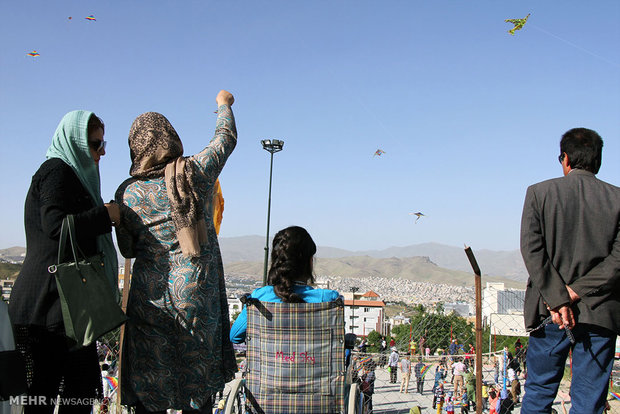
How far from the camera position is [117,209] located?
7.48 feet

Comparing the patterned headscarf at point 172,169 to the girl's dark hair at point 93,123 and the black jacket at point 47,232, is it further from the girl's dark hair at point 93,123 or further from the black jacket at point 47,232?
the black jacket at point 47,232

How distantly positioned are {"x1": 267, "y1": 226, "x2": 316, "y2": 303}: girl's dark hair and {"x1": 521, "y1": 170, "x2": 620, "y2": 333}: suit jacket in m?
1.13

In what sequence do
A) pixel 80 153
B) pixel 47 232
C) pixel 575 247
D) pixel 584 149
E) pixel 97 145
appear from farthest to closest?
pixel 584 149 < pixel 575 247 < pixel 97 145 < pixel 80 153 < pixel 47 232

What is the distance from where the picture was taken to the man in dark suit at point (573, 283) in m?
2.44

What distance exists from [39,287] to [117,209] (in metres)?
0.46

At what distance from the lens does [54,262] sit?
2.11m

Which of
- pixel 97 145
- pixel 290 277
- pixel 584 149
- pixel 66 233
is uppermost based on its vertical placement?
pixel 584 149

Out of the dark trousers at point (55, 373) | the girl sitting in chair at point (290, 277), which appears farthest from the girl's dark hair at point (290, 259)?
the dark trousers at point (55, 373)

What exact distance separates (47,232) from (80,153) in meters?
0.42

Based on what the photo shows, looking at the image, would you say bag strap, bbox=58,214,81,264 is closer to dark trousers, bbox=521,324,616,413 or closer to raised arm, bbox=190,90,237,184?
raised arm, bbox=190,90,237,184

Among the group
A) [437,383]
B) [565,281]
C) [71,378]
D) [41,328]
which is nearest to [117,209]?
[41,328]

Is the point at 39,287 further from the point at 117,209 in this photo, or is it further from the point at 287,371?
the point at 287,371

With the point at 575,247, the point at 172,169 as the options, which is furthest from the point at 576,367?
the point at 172,169

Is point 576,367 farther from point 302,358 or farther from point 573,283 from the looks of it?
point 302,358
